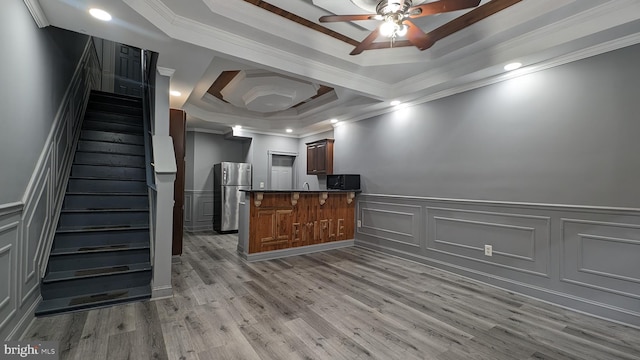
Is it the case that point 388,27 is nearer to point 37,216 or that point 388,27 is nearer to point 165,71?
point 165,71

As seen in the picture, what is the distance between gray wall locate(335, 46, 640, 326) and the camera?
257 cm

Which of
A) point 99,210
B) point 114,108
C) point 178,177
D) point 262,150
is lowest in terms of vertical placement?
point 99,210

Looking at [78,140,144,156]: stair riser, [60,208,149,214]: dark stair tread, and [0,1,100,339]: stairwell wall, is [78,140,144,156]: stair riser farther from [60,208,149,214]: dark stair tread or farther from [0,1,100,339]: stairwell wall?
[60,208,149,214]: dark stair tread

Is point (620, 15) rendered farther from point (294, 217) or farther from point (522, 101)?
point (294, 217)

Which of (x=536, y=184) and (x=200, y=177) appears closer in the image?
(x=536, y=184)

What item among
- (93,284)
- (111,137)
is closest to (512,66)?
(93,284)

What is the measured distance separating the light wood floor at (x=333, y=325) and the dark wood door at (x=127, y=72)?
204 inches

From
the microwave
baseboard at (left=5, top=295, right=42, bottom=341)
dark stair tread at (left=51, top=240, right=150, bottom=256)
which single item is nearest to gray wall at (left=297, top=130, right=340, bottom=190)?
the microwave

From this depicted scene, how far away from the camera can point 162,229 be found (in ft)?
9.30

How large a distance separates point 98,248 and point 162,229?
0.83 meters

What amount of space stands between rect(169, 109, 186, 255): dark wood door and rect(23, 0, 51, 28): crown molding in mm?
1907

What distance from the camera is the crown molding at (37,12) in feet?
6.99

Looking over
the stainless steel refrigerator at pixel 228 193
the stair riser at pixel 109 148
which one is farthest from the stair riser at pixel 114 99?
the stainless steel refrigerator at pixel 228 193

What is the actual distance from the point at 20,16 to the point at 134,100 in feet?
11.8
